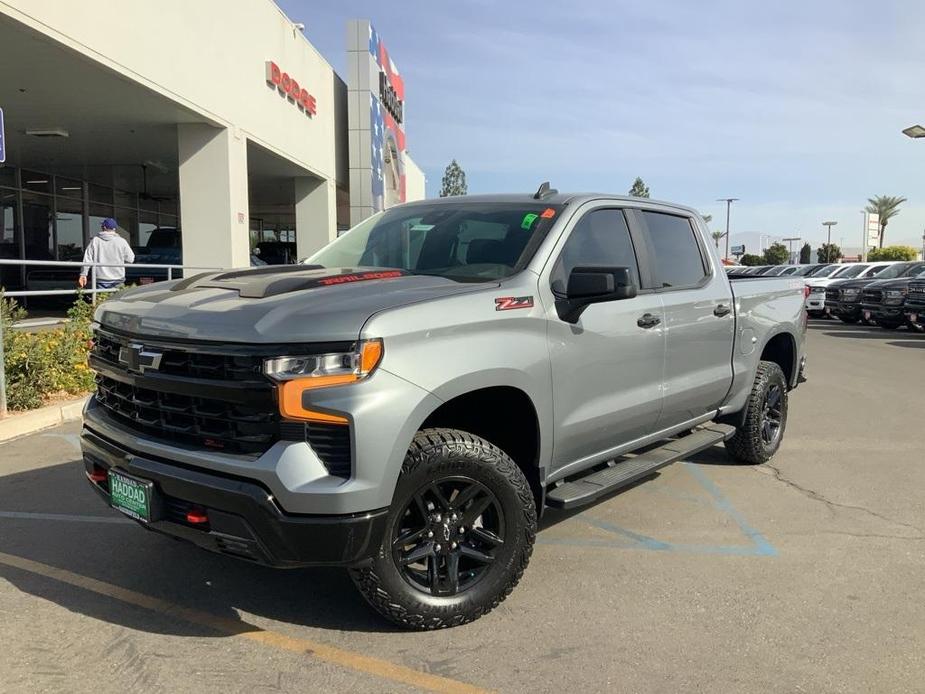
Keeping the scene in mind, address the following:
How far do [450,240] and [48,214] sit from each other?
70.3 feet

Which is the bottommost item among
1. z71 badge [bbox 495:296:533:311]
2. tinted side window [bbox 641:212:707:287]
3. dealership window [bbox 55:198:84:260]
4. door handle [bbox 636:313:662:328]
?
door handle [bbox 636:313:662:328]

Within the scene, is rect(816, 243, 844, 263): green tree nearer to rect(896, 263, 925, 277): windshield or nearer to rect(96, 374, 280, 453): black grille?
rect(896, 263, 925, 277): windshield

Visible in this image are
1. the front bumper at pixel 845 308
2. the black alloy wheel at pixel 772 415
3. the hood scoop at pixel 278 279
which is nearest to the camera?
the hood scoop at pixel 278 279

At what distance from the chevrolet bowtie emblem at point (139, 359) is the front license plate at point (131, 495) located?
464 mm

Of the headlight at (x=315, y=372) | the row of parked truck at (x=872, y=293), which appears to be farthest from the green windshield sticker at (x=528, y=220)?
the row of parked truck at (x=872, y=293)

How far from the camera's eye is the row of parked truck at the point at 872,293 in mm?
17938

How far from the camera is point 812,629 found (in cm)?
338

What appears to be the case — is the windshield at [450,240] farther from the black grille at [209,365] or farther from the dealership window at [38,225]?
the dealership window at [38,225]

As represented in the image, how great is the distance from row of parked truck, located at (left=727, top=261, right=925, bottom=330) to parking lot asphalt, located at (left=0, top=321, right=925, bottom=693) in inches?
471

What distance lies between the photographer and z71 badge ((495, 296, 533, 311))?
11.0 feet

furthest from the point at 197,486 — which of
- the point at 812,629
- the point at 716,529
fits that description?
the point at 716,529

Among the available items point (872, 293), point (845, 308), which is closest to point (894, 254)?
point (845, 308)

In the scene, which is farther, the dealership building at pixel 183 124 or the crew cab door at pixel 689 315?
the dealership building at pixel 183 124

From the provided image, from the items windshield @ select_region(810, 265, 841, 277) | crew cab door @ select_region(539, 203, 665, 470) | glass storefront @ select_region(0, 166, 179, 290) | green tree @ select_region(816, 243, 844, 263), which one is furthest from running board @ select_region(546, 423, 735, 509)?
green tree @ select_region(816, 243, 844, 263)
